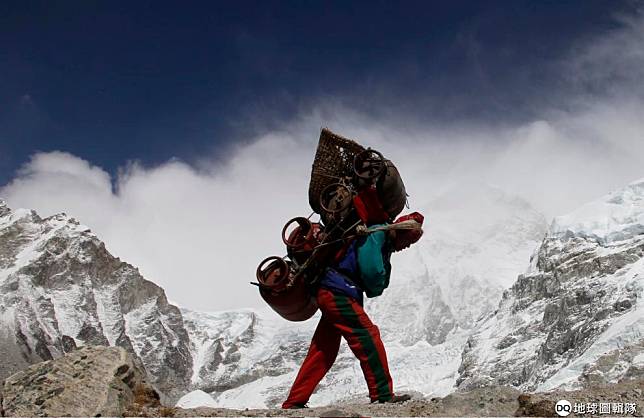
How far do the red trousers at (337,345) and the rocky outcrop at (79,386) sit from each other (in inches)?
71.5

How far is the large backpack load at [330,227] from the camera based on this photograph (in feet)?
28.9

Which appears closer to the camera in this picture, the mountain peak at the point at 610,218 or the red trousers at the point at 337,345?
the red trousers at the point at 337,345

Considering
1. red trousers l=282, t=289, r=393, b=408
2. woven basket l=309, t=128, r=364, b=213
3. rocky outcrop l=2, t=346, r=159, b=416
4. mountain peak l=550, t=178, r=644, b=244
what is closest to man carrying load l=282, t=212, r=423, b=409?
red trousers l=282, t=289, r=393, b=408

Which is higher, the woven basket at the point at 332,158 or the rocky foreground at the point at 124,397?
the woven basket at the point at 332,158

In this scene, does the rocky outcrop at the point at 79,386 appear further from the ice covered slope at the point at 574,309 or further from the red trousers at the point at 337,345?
the ice covered slope at the point at 574,309

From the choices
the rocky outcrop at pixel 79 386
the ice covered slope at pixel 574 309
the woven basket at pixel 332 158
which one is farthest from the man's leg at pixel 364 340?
the ice covered slope at pixel 574 309

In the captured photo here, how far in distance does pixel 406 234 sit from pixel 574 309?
408 feet

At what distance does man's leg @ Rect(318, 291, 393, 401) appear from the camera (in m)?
8.24

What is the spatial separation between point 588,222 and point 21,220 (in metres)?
145

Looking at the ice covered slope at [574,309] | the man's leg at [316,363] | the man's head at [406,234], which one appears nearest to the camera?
the man's leg at [316,363]

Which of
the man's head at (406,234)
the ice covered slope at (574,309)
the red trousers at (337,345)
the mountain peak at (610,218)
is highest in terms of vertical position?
the mountain peak at (610,218)

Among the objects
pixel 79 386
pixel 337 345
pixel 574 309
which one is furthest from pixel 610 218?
pixel 79 386

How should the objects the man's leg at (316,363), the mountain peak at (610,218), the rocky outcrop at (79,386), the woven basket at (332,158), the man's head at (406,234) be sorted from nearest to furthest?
the rocky outcrop at (79,386), the man's leg at (316,363), the man's head at (406,234), the woven basket at (332,158), the mountain peak at (610,218)

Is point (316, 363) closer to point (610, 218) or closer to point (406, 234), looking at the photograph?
point (406, 234)
